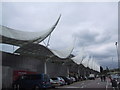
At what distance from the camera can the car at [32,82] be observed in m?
24.0

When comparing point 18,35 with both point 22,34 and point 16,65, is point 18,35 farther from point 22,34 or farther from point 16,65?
point 16,65

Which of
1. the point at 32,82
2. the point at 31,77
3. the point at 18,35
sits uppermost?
the point at 18,35

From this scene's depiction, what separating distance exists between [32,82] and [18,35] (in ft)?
20.6

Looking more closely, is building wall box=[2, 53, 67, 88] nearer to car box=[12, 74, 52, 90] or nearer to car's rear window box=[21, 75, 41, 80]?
car box=[12, 74, 52, 90]

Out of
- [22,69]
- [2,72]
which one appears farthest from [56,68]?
[2,72]

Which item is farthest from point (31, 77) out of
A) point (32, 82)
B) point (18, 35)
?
point (18, 35)

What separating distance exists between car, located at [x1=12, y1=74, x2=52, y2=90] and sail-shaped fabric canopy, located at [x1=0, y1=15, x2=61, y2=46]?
4.46m

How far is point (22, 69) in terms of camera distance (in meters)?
31.7

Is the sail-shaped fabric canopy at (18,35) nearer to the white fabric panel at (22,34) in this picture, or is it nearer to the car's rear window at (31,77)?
the white fabric panel at (22,34)

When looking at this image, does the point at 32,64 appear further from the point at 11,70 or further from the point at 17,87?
the point at 17,87

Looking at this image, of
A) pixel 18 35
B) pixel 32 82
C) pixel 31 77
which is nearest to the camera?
pixel 32 82

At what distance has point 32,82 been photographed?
80.1 ft

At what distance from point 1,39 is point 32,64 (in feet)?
35.8

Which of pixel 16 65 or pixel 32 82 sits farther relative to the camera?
pixel 16 65
